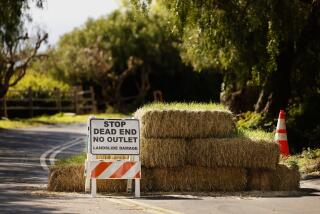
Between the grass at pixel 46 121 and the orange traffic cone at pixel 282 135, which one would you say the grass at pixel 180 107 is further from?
the grass at pixel 46 121

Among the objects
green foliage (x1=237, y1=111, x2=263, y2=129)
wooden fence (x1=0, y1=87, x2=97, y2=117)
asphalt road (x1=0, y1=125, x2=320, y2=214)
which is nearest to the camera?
asphalt road (x1=0, y1=125, x2=320, y2=214)

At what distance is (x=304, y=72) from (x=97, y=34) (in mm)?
38414

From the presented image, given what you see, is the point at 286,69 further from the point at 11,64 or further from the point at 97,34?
the point at 97,34

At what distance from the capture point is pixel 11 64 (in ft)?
148

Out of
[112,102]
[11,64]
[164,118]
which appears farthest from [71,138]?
[112,102]

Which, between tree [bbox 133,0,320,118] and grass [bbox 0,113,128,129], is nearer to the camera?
A: tree [bbox 133,0,320,118]

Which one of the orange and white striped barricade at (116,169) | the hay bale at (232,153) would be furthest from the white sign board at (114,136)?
the hay bale at (232,153)

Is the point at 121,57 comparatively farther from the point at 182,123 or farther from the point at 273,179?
the point at 273,179

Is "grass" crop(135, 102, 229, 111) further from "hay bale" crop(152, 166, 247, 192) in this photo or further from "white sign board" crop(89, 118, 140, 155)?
"hay bale" crop(152, 166, 247, 192)

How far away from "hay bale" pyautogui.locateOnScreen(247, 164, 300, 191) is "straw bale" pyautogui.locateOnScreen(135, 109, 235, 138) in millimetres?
977

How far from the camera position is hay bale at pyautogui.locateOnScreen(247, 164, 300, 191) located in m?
15.5

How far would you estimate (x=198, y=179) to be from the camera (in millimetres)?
15375

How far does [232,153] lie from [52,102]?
3946 centimetres

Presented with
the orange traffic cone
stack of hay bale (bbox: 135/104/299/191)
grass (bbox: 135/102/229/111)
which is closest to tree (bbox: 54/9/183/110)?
the orange traffic cone
